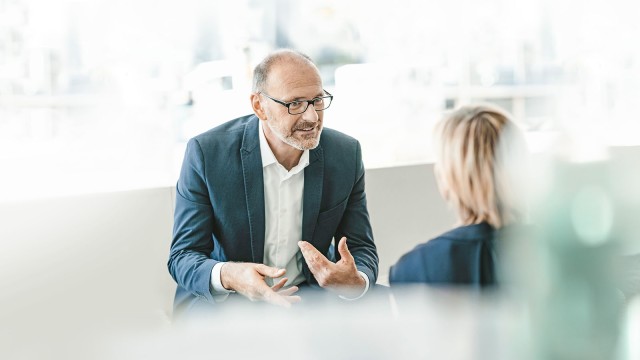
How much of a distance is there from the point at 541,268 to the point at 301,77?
1.07 metres

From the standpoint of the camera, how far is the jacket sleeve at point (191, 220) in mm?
1355

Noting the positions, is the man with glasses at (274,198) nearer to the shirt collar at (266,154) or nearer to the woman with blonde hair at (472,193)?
the shirt collar at (266,154)

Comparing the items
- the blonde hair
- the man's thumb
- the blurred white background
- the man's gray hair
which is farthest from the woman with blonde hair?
the man's gray hair

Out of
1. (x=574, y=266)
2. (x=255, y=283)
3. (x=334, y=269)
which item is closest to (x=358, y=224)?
(x=334, y=269)

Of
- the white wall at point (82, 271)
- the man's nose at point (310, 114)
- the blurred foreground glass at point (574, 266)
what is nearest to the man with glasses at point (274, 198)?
the man's nose at point (310, 114)

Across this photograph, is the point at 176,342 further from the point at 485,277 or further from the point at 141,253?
the point at 485,277

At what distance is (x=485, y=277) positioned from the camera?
886mm

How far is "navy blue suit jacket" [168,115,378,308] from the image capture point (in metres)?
1.37

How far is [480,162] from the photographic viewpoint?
0.94 metres

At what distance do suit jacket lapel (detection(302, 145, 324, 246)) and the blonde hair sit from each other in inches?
19.3

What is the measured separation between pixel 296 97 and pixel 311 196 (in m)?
0.22

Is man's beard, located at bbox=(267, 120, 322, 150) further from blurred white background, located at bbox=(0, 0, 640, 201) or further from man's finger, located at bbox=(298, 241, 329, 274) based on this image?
blurred white background, located at bbox=(0, 0, 640, 201)

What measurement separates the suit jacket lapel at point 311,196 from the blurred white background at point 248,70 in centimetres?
46

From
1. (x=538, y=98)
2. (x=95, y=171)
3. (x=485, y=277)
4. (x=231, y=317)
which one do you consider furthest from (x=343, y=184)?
(x=538, y=98)
